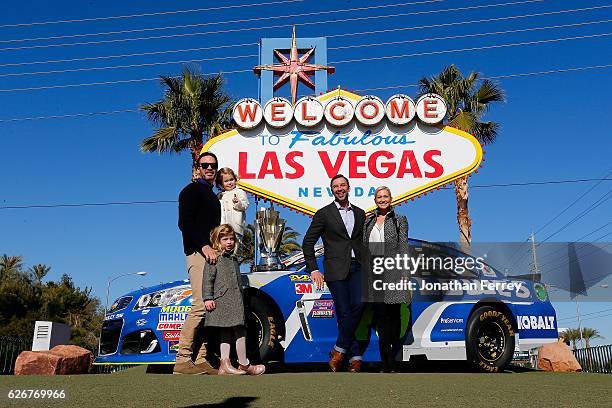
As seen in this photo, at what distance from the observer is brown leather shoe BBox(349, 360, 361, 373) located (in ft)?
17.6

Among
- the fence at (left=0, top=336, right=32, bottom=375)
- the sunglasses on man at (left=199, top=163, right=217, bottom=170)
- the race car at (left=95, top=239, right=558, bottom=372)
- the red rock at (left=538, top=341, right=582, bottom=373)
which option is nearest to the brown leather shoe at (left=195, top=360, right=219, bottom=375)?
the race car at (left=95, top=239, right=558, bottom=372)

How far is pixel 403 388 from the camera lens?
382 cm

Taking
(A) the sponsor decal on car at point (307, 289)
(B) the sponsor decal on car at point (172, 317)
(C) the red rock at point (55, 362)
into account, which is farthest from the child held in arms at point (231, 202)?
(C) the red rock at point (55, 362)

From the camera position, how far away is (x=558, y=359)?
7141 mm

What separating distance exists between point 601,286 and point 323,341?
3220mm

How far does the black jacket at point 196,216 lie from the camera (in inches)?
204

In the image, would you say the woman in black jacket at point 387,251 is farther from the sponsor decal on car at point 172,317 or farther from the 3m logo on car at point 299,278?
the sponsor decal on car at point 172,317

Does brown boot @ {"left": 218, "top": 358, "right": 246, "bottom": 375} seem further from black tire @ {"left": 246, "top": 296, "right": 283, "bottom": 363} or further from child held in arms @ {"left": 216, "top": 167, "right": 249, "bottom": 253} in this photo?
child held in arms @ {"left": 216, "top": 167, "right": 249, "bottom": 253}

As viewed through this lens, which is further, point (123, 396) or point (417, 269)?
point (417, 269)

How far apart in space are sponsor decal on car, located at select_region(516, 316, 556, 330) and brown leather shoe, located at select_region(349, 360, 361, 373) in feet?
6.36

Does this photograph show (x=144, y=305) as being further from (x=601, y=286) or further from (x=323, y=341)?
(x=601, y=286)

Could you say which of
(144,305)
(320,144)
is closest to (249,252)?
(320,144)

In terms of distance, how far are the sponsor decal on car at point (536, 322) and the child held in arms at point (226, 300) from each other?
2.93 m

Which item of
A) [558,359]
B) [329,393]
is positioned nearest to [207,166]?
[329,393]
